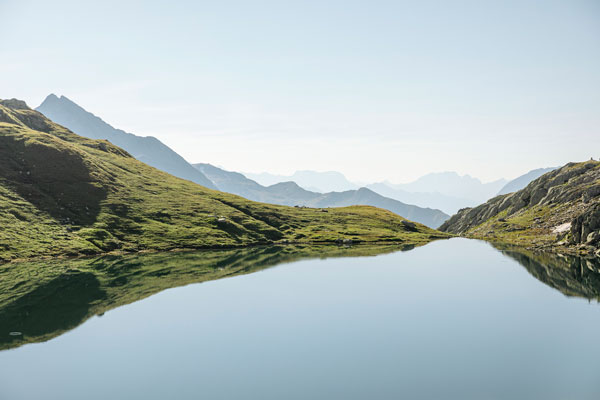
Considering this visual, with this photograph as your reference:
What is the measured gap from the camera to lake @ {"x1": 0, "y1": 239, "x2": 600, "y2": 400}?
33.3m

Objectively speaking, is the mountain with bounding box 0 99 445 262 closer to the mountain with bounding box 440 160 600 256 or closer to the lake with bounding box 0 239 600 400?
the lake with bounding box 0 239 600 400

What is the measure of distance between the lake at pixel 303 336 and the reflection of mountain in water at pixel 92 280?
1.65 feet

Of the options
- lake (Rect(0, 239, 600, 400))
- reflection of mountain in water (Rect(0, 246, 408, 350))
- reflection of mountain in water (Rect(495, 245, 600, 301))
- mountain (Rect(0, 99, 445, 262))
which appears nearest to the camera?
lake (Rect(0, 239, 600, 400))

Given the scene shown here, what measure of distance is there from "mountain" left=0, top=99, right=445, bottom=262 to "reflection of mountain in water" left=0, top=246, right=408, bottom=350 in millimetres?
14105

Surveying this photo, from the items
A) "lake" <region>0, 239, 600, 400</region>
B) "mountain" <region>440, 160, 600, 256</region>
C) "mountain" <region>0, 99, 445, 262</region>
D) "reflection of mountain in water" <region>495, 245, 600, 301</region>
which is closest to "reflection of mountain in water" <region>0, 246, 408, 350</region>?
"lake" <region>0, 239, 600, 400</region>

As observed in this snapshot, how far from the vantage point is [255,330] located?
163ft

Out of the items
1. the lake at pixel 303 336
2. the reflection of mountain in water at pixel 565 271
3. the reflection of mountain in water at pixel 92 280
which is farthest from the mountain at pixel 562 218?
the reflection of mountain in water at pixel 92 280

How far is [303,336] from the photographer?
1849 inches

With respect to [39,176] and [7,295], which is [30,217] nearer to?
[39,176]

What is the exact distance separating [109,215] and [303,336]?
118m

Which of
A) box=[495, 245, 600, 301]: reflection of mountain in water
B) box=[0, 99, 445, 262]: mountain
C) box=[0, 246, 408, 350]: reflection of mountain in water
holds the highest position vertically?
box=[0, 99, 445, 262]: mountain

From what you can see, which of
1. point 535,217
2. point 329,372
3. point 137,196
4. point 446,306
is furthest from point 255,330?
point 535,217

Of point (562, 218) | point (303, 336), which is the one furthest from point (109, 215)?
point (562, 218)

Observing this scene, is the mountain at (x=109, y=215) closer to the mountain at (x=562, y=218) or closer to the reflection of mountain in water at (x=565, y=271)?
the mountain at (x=562, y=218)
